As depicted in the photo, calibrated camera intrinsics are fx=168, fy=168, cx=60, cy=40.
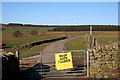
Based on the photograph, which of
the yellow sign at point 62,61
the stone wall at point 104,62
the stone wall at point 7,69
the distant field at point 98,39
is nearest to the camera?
the stone wall at point 7,69

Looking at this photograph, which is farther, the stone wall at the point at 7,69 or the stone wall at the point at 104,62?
the stone wall at the point at 104,62

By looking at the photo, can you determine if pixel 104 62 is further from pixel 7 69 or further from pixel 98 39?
pixel 98 39

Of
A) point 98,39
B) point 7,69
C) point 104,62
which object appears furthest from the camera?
point 98,39

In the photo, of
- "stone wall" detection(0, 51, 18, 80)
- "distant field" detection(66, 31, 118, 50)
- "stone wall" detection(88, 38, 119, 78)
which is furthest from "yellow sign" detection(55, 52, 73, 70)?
"distant field" detection(66, 31, 118, 50)

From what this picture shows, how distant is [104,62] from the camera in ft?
29.1

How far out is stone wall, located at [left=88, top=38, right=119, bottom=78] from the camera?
8.80 meters

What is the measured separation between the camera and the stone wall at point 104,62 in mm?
8805

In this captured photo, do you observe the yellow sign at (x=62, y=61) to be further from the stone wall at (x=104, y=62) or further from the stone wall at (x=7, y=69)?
the stone wall at (x=7, y=69)

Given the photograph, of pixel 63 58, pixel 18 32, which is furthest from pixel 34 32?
pixel 63 58

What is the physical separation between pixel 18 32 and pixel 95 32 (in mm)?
22851

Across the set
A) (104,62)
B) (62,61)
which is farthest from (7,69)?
(104,62)

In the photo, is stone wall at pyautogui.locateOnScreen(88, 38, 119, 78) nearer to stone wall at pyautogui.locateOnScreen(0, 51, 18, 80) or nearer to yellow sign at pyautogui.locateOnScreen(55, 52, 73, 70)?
yellow sign at pyautogui.locateOnScreen(55, 52, 73, 70)

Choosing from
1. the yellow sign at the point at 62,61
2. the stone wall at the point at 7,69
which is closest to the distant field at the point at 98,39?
the yellow sign at the point at 62,61

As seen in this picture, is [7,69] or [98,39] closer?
[7,69]
